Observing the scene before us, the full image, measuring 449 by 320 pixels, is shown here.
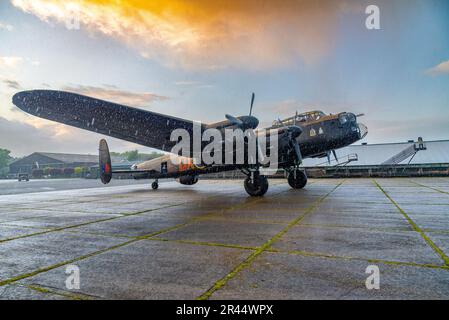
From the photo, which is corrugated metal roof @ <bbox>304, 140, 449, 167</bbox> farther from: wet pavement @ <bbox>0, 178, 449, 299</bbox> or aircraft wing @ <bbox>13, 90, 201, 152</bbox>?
wet pavement @ <bbox>0, 178, 449, 299</bbox>

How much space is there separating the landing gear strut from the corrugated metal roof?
75.7ft

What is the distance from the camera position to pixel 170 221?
25.5ft

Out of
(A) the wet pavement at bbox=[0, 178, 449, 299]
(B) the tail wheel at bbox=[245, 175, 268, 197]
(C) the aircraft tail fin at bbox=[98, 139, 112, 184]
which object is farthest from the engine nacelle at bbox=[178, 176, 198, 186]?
(A) the wet pavement at bbox=[0, 178, 449, 299]

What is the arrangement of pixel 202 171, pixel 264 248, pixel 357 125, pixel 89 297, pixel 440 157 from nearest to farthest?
pixel 89 297, pixel 264 248, pixel 357 125, pixel 202 171, pixel 440 157

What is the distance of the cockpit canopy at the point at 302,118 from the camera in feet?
51.1

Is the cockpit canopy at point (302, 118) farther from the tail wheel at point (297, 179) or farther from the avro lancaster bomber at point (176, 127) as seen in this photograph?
the tail wheel at point (297, 179)

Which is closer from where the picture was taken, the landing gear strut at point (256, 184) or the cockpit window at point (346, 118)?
the landing gear strut at point (256, 184)

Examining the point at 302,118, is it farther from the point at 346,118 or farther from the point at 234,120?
the point at 234,120

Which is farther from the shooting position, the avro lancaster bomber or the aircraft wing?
the avro lancaster bomber

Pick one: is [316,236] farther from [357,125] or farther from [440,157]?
[440,157]

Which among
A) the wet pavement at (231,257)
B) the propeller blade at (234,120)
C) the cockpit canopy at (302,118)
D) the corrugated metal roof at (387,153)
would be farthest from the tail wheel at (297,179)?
the corrugated metal roof at (387,153)

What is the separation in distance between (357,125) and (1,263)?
15.9 m

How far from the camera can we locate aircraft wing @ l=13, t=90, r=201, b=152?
9469mm
